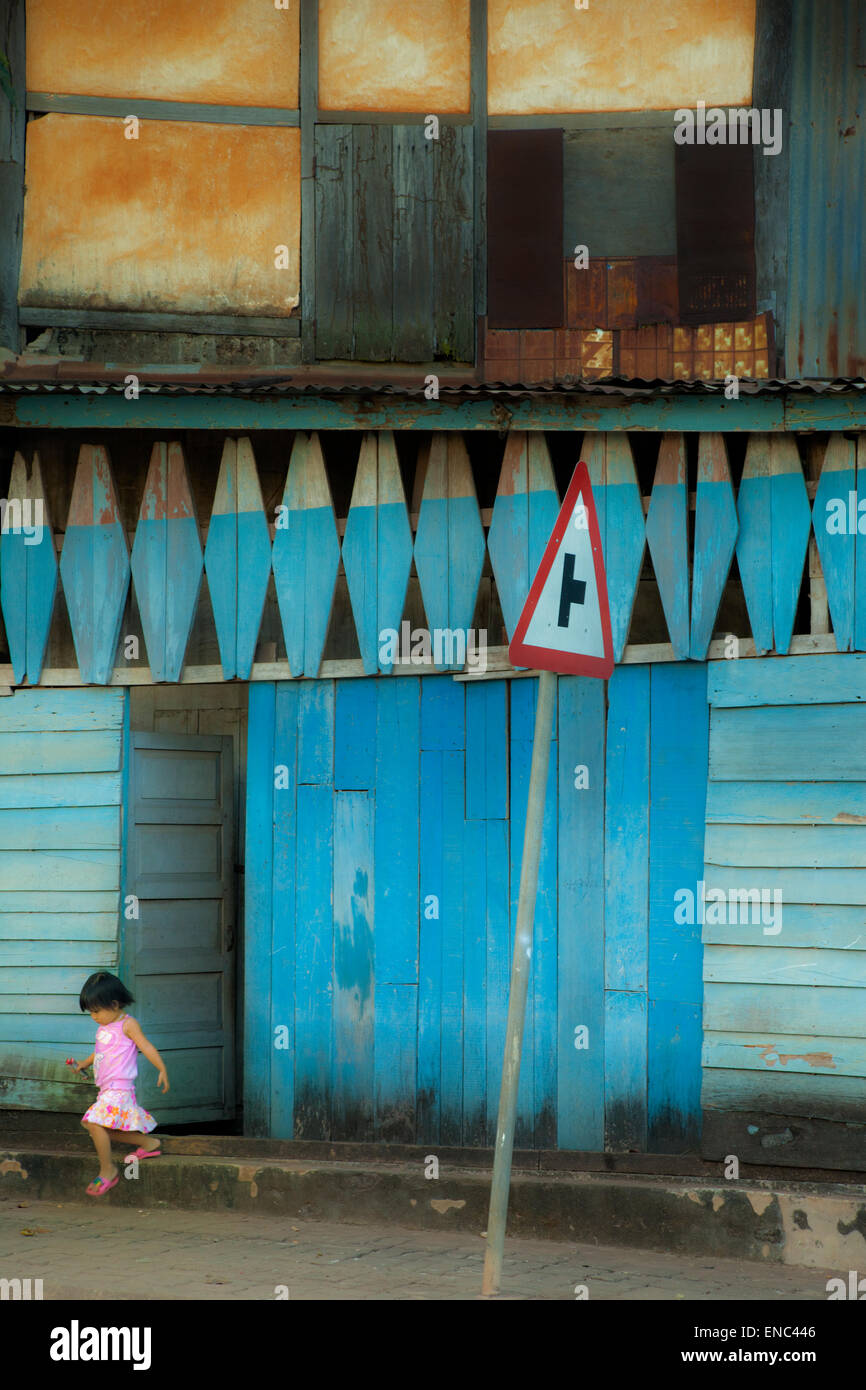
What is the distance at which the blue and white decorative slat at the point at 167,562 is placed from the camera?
26.7ft

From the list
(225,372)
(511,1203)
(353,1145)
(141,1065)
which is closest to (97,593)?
(225,372)

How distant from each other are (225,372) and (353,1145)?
14.6 ft

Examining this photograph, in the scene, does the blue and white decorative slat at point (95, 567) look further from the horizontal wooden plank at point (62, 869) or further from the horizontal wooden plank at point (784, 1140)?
the horizontal wooden plank at point (784, 1140)

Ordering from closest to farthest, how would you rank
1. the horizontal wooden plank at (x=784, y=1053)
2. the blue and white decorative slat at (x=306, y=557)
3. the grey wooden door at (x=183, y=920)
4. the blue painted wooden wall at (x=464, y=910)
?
1. the horizontal wooden plank at (x=784, y=1053)
2. the blue painted wooden wall at (x=464, y=910)
3. the blue and white decorative slat at (x=306, y=557)
4. the grey wooden door at (x=183, y=920)

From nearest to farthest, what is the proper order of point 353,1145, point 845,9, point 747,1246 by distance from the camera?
1. point 747,1246
2. point 353,1145
3. point 845,9

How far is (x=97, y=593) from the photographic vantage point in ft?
27.1

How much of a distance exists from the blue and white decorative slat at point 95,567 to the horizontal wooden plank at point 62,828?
718 millimetres

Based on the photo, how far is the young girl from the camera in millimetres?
7668

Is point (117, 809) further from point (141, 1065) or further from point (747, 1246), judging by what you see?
point (747, 1246)

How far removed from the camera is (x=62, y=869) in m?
8.27

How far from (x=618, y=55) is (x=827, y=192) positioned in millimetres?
1464

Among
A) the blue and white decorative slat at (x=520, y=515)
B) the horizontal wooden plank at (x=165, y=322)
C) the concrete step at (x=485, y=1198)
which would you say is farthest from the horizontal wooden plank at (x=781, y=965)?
the horizontal wooden plank at (x=165, y=322)

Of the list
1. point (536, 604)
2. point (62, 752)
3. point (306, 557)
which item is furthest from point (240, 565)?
point (536, 604)

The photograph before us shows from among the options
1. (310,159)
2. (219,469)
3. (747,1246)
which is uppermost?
(310,159)
